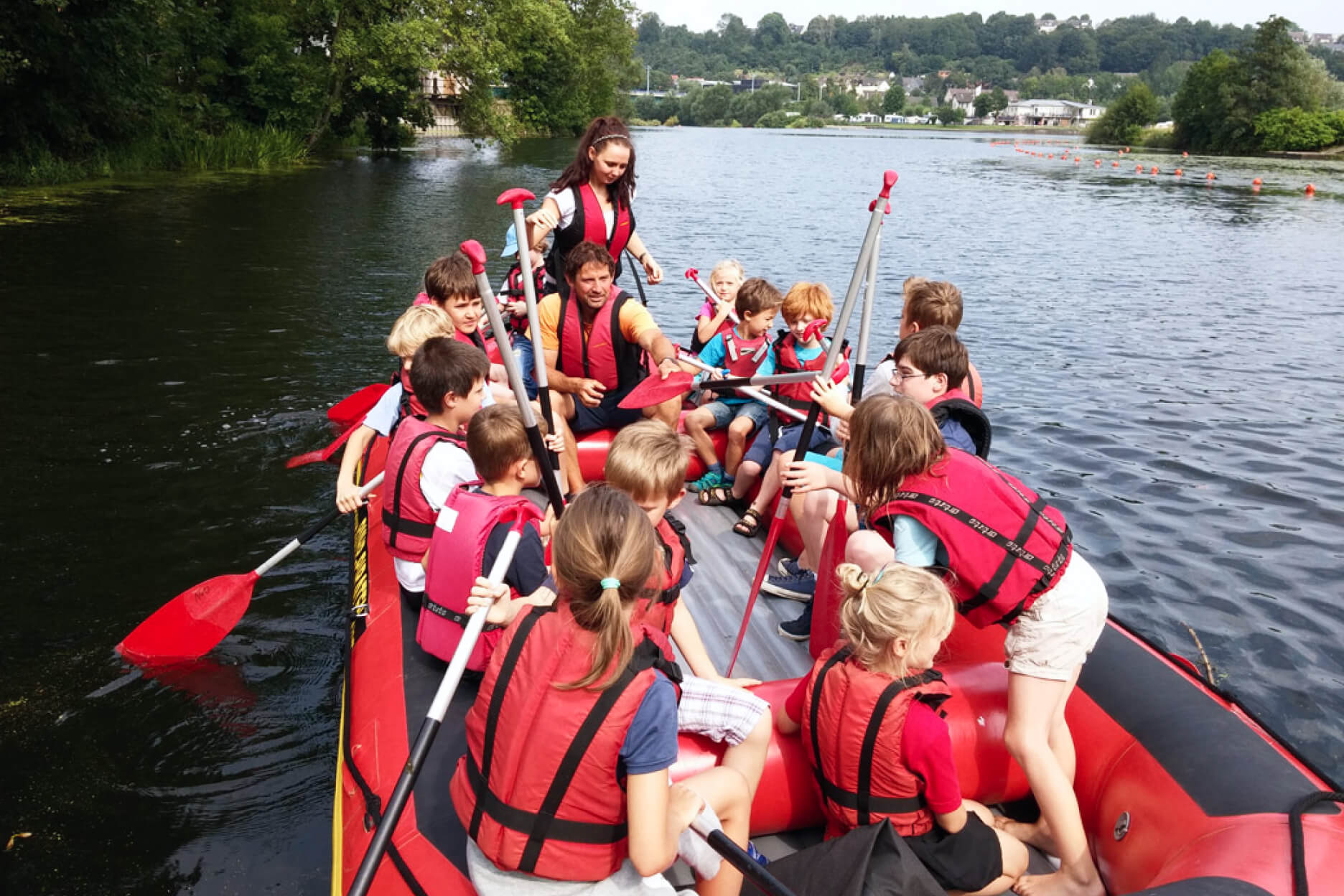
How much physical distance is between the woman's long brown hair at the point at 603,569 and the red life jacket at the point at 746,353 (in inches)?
114

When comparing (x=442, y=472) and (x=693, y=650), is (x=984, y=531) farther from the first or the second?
(x=442, y=472)

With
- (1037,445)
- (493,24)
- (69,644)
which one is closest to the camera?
(69,644)

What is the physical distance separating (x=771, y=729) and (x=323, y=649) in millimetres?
2612

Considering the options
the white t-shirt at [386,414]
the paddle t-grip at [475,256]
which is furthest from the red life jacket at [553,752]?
the white t-shirt at [386,414]

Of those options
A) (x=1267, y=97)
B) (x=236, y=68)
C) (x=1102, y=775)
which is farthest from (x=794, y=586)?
(x=1267, y=97)

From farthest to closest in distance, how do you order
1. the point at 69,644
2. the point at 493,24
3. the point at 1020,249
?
the point at 493,24
the point at 1020,249
the point at 69,644

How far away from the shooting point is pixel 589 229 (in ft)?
16.6

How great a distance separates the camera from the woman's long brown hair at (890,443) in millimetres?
2480

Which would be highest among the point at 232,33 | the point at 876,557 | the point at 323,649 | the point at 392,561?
the point at 232,33

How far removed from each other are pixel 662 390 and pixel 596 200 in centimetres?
139

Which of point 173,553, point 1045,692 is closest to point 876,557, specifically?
point 1045,692

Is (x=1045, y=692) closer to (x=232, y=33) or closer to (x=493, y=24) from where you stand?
(x=493, y=24)

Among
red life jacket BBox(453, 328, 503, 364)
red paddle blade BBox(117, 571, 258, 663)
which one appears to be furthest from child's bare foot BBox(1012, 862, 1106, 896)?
red paddle blade BBox(117, 571, 258, 663)

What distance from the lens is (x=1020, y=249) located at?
16.3 meters
